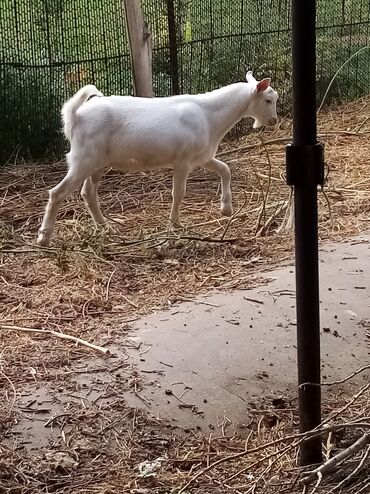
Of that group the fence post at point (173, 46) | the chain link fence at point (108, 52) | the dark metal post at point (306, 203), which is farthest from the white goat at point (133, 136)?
the dark metal post at point (306, 203)

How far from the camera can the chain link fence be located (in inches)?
324

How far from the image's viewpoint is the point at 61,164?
8.29 meters

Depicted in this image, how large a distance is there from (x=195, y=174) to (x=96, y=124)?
2370 millimetres

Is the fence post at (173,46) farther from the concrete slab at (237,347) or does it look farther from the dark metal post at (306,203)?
the dark metal post at (306,203)

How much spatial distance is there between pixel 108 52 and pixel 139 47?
1008mm

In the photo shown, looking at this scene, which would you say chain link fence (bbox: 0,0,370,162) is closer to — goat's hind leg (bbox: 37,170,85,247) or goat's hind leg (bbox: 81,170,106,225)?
goat's hind leg (bbox: 81,170,106,225)

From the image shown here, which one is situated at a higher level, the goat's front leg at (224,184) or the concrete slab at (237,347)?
the goat's front leg at (224,184)

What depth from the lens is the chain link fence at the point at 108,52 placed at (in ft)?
27.0

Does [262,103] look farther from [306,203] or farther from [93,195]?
[306,203]

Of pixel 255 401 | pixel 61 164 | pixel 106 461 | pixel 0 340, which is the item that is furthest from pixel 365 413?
pixel 61 164

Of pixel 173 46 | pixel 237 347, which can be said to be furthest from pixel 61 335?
pixel 173 46

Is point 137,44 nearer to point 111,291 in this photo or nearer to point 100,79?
point 100,79

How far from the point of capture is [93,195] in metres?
6.30

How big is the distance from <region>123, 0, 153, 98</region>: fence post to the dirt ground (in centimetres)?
81
